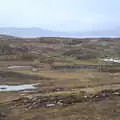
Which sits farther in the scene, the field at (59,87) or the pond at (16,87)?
the pond at (16,87)

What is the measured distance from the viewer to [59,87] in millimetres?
56031

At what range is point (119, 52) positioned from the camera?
121 meters

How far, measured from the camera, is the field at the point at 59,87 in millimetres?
38969

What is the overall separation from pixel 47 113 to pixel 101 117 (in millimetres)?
5633

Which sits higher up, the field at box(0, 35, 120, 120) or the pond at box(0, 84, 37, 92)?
the field at box(0, 35, 120, 120)

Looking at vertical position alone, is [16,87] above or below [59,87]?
below

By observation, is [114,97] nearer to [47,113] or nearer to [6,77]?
[47,113]

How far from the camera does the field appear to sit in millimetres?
38969

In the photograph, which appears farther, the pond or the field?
the pond

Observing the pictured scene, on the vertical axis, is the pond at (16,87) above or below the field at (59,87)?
below

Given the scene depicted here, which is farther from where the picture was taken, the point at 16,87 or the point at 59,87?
the point at 16,87

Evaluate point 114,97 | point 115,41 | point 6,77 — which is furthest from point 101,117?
point 115,41

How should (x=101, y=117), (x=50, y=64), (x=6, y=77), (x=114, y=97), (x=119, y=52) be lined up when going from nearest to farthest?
(x=101, y=117), (x=114, y=97), (x=6, y=77), (x=50, y=64), (x=119, y=52)

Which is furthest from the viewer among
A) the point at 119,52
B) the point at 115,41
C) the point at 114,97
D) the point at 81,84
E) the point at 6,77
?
the point at 115,41
